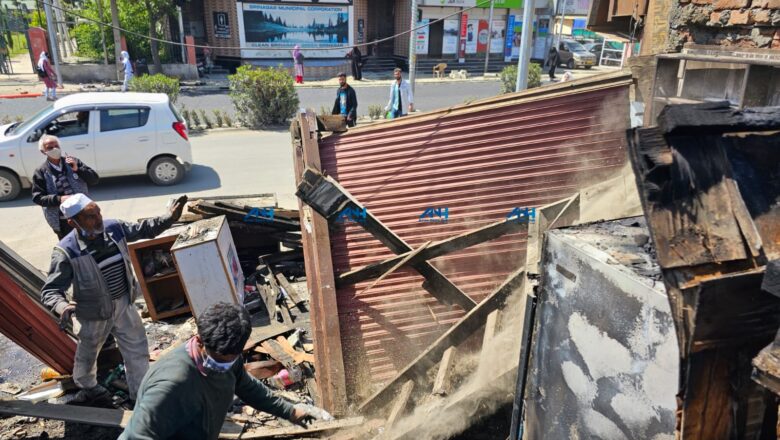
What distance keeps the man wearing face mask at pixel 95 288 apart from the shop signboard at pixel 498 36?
2947 cm

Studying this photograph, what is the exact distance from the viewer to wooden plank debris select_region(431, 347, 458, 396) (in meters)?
3.43

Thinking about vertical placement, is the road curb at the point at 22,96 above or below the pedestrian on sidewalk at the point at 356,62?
below

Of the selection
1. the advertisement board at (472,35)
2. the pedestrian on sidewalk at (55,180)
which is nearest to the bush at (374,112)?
the pedestrian on sidewalk at (55,180)

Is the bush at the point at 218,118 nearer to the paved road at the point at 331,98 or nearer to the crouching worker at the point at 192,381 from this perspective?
the paved road at the point at 331,98

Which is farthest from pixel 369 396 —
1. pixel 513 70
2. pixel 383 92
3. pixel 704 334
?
pixel 383 92

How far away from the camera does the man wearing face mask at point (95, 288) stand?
154 inches

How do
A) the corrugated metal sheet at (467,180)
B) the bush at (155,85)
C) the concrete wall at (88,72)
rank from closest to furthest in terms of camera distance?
the corrugated metal sheet at (467,180)
the bush at (155,85)
the concrete wall at (88,72)

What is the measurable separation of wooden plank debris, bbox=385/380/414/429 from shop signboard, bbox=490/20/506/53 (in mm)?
29883

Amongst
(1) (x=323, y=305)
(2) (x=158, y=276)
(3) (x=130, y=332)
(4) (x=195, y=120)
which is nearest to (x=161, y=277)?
(2) (x=158, y=276)

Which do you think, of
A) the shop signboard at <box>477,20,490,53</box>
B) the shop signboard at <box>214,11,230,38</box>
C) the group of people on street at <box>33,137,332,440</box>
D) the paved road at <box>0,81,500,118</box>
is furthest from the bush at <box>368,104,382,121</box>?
the shop signboard at <box>477,20,490,53</box>

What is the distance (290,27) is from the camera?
2670 cm

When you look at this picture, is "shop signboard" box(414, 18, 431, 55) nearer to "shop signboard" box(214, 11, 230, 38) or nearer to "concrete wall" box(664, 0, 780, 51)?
"shop signboard" box(214, 11, 230, 38)

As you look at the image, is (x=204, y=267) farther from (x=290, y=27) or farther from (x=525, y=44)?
(x=290, y=27)

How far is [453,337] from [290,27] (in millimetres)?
25909
